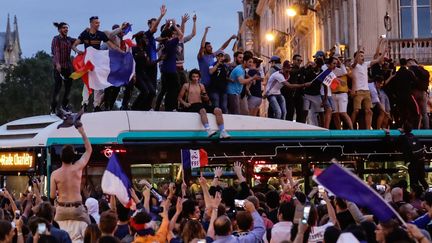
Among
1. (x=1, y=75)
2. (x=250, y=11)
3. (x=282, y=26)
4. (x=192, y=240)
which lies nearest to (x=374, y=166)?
(x=192, y=240)

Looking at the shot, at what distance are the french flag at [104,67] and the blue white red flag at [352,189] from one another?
1118 cm

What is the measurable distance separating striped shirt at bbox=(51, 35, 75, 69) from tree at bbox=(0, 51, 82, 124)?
66788mm

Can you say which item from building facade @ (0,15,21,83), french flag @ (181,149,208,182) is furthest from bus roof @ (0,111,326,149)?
building facade @ (0,15,21,83)

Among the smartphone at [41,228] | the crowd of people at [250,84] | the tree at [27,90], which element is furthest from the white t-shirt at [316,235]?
the tree at [27,90]

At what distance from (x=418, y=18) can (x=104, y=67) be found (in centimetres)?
1618

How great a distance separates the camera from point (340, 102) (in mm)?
21312

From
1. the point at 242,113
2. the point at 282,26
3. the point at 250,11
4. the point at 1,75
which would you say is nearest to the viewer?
the point at 242,113

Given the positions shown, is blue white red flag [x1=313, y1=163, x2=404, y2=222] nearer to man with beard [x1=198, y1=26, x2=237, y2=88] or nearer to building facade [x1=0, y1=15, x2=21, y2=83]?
man with beard [x1=198, y1=26, x2=237, y2=88]

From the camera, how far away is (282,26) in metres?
58.8

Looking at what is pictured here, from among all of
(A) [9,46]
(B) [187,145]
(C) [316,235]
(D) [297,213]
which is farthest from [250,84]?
(A) [9,46]

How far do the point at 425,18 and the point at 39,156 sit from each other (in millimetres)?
18567

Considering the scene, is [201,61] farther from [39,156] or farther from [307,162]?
[39,156]

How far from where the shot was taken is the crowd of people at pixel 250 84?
19.6 m

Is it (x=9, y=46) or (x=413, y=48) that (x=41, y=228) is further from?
(x=9, y=46)
